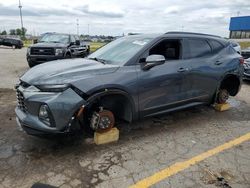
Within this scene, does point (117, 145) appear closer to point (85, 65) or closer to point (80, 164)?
point (80, 164)

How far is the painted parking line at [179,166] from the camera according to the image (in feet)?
10.6

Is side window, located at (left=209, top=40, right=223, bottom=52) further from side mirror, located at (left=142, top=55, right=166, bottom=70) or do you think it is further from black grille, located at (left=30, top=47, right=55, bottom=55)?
black grille, located at (left=30, top=47, right=55, bottom=55)

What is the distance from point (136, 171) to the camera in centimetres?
345

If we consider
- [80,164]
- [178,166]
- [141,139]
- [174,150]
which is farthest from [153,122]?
[80,164]

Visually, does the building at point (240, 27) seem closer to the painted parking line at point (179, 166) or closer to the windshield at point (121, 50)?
the windshield at point (121, 50)

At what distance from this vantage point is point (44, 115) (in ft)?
11.5

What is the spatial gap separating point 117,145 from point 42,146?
1157 mm

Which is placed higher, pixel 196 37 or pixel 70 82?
pixel 196 37

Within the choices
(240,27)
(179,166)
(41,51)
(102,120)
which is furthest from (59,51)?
(240,27)

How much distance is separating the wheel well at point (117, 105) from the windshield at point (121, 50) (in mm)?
579

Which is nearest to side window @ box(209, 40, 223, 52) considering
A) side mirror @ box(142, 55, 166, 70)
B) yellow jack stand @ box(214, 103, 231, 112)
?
yellow jack stand @ box(214, 103, 231, 112)

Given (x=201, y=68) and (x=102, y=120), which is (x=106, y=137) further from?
(x=201, y=68)

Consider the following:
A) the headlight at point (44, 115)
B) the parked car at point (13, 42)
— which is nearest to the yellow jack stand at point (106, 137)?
the headlight at point (44, 115)

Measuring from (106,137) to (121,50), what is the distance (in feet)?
5.23
